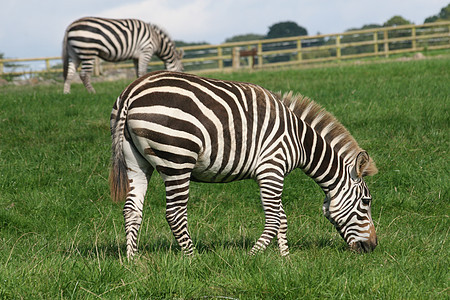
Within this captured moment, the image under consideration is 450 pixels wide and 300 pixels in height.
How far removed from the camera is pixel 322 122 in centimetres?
601

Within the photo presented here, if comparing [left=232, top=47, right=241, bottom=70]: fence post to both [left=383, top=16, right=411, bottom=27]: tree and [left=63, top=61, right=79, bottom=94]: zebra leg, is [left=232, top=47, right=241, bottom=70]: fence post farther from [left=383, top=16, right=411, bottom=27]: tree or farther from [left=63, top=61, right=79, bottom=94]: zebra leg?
[left=383, top=16, right=411, bottom=27]: tree

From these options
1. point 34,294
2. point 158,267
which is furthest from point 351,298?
point 34,294

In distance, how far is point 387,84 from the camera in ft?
46.6

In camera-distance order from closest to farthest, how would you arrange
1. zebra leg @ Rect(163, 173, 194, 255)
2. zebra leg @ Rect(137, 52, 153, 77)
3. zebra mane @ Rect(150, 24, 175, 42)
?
zebra leg @ Rect(163, 173, 194, 255) < zebra leg @ Rect(137, 52, 153, 77) < zebra mane @ Rect(150, 24, 175, 42)

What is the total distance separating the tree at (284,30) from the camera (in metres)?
88.7

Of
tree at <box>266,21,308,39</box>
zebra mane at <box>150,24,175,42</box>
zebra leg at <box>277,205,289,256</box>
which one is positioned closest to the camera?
zebra leg at <box>277,205,289,256</box>

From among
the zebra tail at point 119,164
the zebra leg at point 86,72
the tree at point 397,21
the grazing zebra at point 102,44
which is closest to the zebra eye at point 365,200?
the zebra tail at point 119,164

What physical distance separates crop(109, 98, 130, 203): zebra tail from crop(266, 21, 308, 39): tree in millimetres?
85004

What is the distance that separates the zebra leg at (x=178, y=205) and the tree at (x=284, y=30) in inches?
3349

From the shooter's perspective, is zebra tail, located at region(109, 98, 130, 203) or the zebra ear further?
the zebra ear

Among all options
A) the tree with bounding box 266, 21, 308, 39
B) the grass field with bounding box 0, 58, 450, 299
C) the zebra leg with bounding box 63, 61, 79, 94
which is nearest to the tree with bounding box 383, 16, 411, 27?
the tree with bounding box 266, 21, 308, 39

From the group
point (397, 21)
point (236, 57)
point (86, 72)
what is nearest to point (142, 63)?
point (86, 72)

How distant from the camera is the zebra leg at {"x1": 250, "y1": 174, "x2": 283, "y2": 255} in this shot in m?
5.33

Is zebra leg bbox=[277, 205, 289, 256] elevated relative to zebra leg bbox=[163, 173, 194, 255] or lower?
lower
